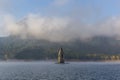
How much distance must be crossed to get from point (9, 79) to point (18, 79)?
12.6 ft

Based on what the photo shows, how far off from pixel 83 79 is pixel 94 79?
5029 mm

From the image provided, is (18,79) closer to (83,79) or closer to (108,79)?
(83,79)

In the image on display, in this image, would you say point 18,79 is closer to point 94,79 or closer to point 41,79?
point 41,79

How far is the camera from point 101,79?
399 feet

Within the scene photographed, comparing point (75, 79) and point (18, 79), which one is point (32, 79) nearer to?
point (18, 79)

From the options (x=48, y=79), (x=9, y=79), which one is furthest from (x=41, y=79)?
(x=9, y=79)

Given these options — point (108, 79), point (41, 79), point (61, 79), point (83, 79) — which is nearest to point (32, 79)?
point (41, 79)

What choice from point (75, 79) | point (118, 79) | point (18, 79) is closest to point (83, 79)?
point (75, 79)

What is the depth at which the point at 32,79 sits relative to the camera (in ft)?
400

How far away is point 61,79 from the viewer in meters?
124

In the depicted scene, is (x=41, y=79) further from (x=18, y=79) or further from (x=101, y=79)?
(x=101, y=79)

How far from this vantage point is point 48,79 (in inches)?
4865

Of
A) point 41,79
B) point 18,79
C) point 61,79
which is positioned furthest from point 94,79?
point 18,79

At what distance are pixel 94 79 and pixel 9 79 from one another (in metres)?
35.9
